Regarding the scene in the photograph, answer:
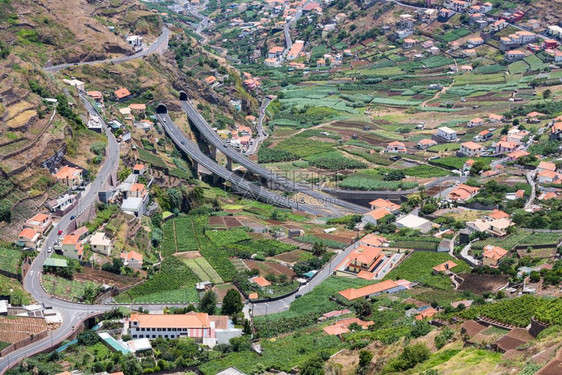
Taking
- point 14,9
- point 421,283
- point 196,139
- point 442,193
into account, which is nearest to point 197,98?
point 196,139

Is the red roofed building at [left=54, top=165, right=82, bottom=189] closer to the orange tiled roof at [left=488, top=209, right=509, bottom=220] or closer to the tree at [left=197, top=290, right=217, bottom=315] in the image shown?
the tree at [left=197, top=290, right=217, bottom=315]

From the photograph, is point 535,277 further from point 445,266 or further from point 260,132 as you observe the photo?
point 260,132

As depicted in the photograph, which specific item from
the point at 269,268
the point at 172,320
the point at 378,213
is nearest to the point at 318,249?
the point at 269,268

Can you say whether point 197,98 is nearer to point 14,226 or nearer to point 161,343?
point 14,226

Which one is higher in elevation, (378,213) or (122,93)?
(122,93)

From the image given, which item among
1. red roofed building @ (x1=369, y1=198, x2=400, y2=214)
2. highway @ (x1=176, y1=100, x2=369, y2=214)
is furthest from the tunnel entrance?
red roofed building @ (x1=369, y1=198, x2=400, y2=214)

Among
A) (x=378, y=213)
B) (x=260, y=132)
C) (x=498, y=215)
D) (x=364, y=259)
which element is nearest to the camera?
(x=364, y=259)
